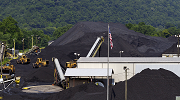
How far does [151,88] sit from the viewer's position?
45656 millimetres

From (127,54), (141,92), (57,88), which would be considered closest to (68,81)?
(57,88)

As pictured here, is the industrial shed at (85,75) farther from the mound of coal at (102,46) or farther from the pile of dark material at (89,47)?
the mound of coal at (102,46)

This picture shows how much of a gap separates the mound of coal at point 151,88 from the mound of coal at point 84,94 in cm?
209

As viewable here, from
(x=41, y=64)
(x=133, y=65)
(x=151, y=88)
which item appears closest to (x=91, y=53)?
(x=41, y=64)

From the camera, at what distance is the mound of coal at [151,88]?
1690 inches

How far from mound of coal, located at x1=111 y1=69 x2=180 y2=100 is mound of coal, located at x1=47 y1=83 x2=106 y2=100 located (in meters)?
2.09

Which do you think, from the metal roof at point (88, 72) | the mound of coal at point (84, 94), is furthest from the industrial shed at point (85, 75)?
the mound of coal at point (84, 94)

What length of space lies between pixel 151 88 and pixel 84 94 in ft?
32.8

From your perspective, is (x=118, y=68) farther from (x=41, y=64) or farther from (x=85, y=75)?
(x=41, y=64)

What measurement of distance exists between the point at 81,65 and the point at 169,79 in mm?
20813

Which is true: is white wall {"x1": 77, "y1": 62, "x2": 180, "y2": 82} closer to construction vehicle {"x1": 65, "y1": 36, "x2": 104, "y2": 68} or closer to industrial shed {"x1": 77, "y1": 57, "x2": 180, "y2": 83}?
industrial shed {"x1": 77, "y1": 57, "x2": 180, "y2": 83}

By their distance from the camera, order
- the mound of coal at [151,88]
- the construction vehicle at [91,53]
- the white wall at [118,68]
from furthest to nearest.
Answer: the construction vehicle at [91,53] → the white wall at [118,68] → the mound of coal at [151,88]

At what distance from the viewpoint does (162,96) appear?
43.2 metres

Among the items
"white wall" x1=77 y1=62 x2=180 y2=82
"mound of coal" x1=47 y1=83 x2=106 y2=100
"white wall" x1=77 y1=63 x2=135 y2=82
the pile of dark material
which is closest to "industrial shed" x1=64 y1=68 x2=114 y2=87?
"white wall" x1=77 y1=63 x2=135 y2=82
